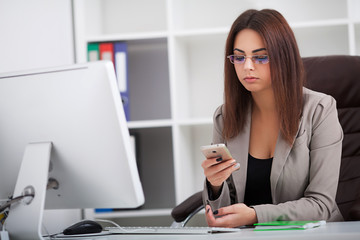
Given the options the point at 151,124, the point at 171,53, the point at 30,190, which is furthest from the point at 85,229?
the point at 171,53

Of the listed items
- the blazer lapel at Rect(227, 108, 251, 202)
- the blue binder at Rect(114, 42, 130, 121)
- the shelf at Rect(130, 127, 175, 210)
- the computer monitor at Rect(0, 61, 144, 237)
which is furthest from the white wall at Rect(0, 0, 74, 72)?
the blazer lapel at Rect(227, 108, 251, 202)

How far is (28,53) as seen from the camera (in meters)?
2.21

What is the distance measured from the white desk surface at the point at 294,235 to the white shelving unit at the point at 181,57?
161 centimetres

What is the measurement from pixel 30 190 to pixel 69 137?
0.51 feet

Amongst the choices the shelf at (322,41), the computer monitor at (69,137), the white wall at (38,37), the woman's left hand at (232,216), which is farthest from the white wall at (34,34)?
the shelf at (322,41)

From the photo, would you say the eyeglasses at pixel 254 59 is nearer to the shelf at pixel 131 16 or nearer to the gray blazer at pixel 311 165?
the gray blazer at pixel 311 165

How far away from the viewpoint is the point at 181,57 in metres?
2.83

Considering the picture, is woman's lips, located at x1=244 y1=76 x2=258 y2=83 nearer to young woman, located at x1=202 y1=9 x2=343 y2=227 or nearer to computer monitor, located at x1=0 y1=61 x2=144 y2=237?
young woman, located at x1=202 y1=9 x2=343 y2=227

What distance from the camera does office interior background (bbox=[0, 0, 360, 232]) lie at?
266 centimetres

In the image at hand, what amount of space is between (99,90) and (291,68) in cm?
77

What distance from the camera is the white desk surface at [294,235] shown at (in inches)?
39.3

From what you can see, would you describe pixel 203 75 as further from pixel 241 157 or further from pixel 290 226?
pixel 290 226

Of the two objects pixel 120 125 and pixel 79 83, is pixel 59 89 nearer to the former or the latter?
pixel 79 83

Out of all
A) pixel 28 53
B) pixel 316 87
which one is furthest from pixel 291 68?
pixel 28 53
